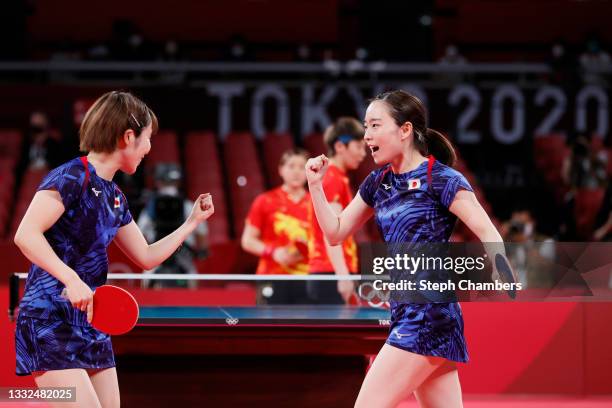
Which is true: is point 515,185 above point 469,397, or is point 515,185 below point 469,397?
above

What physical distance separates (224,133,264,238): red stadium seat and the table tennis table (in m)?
4.48

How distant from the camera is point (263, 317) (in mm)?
4547

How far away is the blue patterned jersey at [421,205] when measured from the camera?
3471 mm

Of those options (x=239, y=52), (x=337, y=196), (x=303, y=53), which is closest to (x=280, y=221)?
(x=337, y=196)

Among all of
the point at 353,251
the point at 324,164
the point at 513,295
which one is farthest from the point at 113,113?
the point at 353,251

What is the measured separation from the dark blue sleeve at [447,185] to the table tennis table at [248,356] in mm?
1155

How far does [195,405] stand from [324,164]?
5.60 ft

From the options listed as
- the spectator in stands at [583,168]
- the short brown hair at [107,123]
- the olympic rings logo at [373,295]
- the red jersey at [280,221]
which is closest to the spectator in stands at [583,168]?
the spectator in stands at [583,168]

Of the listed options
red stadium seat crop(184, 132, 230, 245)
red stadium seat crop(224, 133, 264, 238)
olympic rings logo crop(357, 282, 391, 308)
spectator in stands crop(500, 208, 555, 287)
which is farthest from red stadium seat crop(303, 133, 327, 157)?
olympic rings logo crop(357, 282, 391, 308)

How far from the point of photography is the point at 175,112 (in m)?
11.2

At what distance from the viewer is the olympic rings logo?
5164 millimetres

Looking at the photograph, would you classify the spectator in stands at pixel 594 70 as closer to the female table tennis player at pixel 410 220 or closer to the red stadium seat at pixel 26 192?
the red stadium seat at pixel 26 192

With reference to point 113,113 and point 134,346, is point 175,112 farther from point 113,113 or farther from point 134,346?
point 113,113

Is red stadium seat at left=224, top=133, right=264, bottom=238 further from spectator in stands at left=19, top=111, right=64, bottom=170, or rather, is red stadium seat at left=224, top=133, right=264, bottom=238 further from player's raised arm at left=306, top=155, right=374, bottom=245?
player's raised arm at left=306, top=155, right=374, bottom=245
